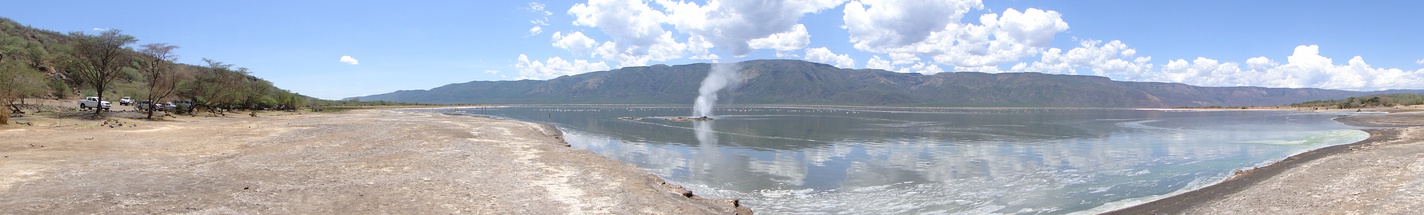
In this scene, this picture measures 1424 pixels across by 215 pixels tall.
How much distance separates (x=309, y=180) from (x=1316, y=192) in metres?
21.3

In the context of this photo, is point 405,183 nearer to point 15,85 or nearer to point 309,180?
point 309,180

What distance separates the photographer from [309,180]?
1459 cm

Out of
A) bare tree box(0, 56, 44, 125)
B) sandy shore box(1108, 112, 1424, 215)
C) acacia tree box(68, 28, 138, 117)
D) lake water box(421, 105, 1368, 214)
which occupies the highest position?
acacia tree box(68, 28, 138, 117)

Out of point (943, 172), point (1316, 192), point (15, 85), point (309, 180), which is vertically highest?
point (15, 85)

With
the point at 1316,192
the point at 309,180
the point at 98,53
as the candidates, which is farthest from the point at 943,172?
the point at 98,53

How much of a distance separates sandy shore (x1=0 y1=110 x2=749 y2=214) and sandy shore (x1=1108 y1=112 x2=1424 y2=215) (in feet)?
30.8

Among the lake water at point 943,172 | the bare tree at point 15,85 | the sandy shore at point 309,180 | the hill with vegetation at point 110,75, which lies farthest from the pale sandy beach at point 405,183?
the hill with vegetation at point 110,75

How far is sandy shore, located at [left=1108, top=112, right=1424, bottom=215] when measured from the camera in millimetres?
12156

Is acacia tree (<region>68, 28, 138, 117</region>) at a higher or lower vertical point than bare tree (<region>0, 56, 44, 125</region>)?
higher

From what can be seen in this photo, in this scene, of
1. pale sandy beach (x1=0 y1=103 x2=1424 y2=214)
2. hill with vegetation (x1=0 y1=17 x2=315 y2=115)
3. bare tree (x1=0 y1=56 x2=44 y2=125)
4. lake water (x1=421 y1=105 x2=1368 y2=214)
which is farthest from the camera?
hill with vegetation (x1=0 y1=17 x2=315 y2=115)

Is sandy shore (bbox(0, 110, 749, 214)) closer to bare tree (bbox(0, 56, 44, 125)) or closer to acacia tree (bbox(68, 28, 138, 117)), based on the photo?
bare tree (bbox(0, 56, 44, 125))

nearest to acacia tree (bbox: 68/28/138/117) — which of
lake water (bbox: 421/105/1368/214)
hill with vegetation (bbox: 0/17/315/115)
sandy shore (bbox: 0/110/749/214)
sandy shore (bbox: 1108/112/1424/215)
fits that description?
hill with vegetation (bbox: 0/17/315/115)

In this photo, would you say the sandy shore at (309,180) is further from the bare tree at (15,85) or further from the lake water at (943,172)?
the bare tree at (15,85)

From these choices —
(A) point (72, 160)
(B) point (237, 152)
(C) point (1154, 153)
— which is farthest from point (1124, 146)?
(A) point (72, 160)
